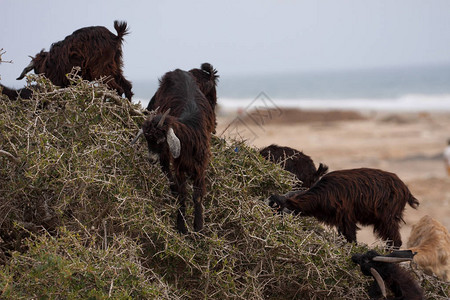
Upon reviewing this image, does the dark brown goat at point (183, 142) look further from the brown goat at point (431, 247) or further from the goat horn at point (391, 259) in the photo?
the brown goat at point (431, 247)

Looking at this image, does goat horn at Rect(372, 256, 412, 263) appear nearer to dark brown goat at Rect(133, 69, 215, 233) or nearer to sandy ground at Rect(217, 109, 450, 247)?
dark brown goat at Rect(133, 69, 215, 233)

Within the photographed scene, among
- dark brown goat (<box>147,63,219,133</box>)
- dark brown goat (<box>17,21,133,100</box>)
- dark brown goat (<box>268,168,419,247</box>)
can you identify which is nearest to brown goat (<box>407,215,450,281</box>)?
dark brown goat (<box>268,168,419,247</box>)

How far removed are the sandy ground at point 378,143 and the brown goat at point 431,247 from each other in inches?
130

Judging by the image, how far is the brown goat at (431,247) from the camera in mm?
6004

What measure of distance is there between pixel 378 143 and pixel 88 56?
18312 mm

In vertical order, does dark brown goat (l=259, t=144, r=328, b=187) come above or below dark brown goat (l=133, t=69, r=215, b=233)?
above

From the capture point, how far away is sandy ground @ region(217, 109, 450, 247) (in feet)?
45.1

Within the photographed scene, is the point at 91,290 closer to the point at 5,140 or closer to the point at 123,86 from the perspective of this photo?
the point at 5,140

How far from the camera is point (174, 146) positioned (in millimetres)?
4336

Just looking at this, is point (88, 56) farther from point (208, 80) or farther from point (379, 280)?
point (379, 280)

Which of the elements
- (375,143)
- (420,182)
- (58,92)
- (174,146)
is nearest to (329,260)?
(174,146)

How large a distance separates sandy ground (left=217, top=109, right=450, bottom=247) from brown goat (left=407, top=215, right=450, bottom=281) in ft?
10.8

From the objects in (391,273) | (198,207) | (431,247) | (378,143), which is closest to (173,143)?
(198,207)

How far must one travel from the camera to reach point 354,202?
576 cm
